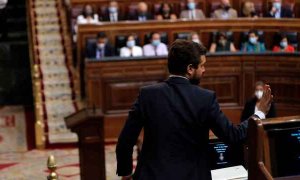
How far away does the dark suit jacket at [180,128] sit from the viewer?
2.11 meters

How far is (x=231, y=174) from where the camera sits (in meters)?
2.47

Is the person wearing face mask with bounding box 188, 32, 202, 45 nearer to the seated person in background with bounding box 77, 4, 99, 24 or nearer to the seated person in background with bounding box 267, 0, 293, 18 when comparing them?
the seated person in background with bounding box 77, 4, 99, 24

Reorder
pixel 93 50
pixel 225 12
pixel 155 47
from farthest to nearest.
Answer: pixel 225 12 < pixel 155 47 < pixel 93 50

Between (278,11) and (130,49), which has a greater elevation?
(278,11)

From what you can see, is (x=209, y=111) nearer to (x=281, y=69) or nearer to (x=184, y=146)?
(x=184, y=146)

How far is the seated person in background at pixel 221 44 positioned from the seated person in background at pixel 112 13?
1.49 metres

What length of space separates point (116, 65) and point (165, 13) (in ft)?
6.09

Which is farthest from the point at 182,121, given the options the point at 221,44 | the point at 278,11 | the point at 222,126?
the point at 278,11

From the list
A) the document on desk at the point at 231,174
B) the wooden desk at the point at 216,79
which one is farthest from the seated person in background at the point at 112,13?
the document on desk at the point at 231,174

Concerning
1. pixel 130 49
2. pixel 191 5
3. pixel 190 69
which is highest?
pixel 190 69

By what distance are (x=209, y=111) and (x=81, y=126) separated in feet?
7.40

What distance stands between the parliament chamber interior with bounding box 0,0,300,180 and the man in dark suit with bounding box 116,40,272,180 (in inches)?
122

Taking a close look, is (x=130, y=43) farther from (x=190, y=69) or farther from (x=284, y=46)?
(x=190, y=69)

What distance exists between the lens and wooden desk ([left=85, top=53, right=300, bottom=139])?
6730mm
